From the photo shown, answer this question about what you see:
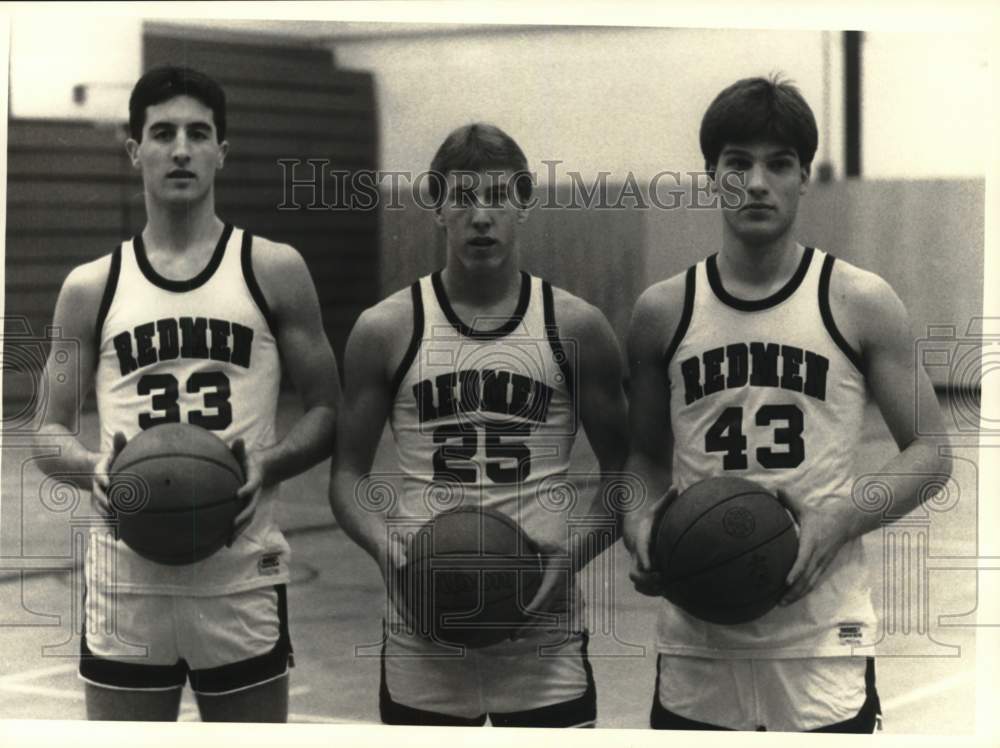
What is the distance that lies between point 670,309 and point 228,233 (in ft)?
5.11

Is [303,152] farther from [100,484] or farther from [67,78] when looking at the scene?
[100,484]

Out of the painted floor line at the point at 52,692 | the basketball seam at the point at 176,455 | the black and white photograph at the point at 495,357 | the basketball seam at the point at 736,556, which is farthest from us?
the painted floor line at the point at 52,692

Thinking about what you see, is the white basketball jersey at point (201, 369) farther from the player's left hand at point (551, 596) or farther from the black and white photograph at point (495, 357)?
the player's left hand at point (551, 596)

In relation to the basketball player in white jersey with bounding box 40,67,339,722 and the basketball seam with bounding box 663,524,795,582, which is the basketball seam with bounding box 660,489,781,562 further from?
the basketball player in white jersey with bounding box 40,67,339,722

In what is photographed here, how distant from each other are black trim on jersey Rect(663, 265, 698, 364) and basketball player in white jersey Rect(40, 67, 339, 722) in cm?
116

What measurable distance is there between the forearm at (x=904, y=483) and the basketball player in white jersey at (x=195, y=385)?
6.08 feet

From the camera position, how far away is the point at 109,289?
5.02 m

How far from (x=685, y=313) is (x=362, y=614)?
153 centimetres

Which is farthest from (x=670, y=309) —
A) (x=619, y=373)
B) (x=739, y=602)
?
(x=739, y=602)

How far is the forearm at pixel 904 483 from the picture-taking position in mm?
4918

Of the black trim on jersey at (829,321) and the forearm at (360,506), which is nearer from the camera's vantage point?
the black trim on jersey at (829,321)

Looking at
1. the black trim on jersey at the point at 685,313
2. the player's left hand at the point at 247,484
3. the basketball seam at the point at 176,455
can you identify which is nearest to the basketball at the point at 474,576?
the player's left hand at the point at 247,484

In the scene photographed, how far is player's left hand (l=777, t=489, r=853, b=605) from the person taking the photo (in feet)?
15.8

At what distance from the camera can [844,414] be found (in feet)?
15.9
